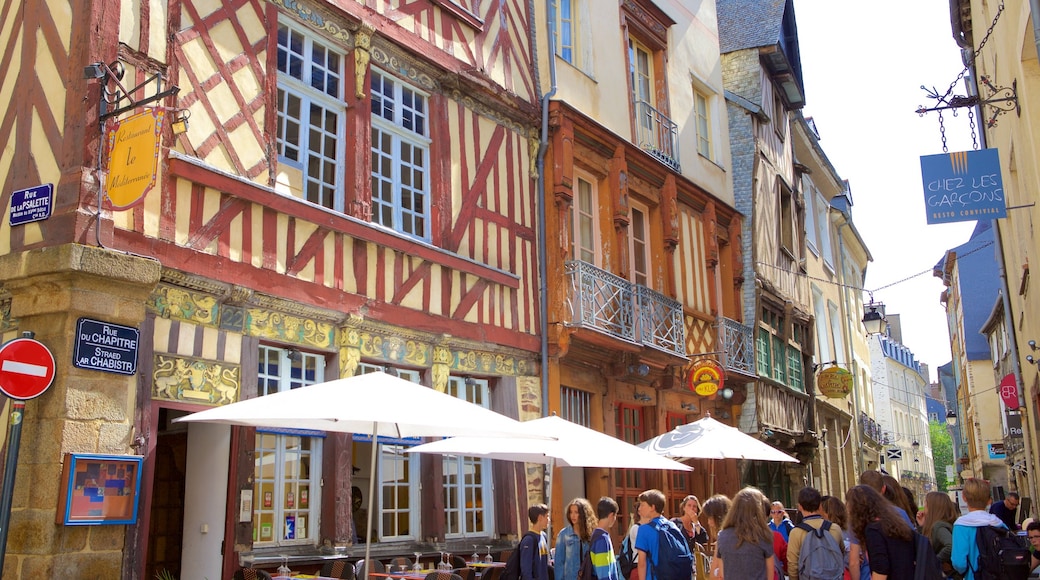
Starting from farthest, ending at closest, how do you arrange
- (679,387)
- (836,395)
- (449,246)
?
(836,395), (679,387), (449,246)

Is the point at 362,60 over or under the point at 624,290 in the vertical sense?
over

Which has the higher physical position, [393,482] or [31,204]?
[31,204]

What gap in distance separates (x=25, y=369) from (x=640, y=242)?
992 centimetres

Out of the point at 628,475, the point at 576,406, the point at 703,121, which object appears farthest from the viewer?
the point at 703,121

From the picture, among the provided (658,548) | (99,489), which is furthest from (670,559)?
(99,489)

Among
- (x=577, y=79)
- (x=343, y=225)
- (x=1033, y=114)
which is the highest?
(x=577, y=79)

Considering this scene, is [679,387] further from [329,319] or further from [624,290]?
[329,319]

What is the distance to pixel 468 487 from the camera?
33.6 feet

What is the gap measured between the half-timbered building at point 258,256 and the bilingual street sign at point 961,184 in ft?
14.5

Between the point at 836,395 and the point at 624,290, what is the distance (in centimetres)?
997

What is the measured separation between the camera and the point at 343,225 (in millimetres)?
8836

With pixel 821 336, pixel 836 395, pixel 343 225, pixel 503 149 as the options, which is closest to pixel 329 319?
pixel 343 225

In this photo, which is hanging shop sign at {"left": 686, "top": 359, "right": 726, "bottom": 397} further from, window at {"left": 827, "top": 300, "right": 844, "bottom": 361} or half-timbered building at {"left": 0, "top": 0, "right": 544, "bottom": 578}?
window at {"left": 827, "top": 300, "right": 844, "bottom": 361}

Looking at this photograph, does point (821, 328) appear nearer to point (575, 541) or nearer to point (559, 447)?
point (559, 447)
